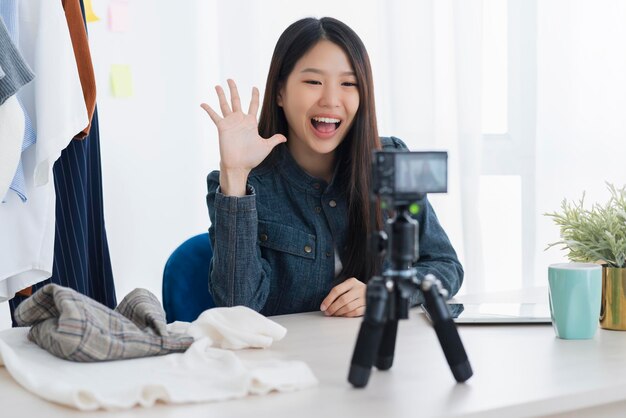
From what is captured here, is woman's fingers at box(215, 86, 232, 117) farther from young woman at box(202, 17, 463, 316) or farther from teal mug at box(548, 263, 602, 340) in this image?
teal mug at box(548, 263, 602, 340)

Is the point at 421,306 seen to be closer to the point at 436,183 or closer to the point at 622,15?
the point at 436,183

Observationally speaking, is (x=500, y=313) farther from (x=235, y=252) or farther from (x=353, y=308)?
(x=235, y=252)

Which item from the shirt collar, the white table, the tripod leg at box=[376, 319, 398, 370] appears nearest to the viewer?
the white table

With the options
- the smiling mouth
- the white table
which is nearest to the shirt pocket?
the smiling mouth

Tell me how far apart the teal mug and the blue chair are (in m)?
0.74

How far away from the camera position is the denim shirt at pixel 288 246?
1.66 m

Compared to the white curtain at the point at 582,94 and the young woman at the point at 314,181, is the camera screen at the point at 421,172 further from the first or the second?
the white curtain at the point at 582,94

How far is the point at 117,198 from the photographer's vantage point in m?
2.81

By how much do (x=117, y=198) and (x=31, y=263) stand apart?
774 millimetres

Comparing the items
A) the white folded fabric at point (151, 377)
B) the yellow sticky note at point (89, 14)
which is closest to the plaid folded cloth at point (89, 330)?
the white folded fabric at point (151, 377)

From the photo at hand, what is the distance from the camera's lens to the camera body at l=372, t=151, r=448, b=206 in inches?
37.7

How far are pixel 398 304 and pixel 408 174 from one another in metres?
0.15

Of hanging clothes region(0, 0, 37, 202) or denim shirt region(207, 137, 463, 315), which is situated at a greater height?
hanging clothes region(0, 0, 37, 202)

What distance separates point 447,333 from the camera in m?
1.02
